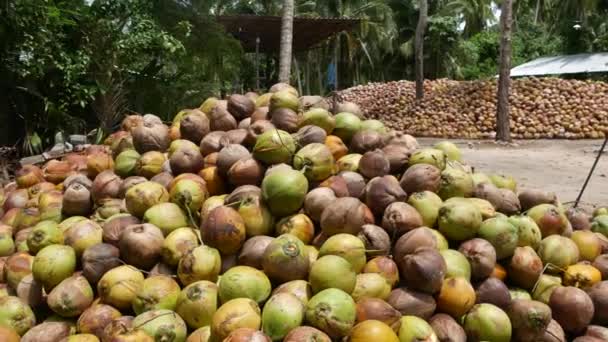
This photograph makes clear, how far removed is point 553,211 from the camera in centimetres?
311

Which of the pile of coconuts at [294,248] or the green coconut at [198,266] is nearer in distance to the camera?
the pile of coconuts at [294,248]

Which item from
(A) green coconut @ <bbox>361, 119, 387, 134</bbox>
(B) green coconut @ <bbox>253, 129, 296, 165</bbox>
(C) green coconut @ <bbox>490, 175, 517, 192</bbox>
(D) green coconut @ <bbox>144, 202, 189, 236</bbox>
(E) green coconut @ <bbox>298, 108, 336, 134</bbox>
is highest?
(E) green coconut @ <bbox>298, 108, 336, 134</bbox>

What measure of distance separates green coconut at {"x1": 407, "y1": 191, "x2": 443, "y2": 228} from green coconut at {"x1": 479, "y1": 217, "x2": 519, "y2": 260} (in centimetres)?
24

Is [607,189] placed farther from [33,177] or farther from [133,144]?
[33,177]

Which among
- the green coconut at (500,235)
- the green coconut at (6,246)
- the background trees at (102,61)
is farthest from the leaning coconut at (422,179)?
the background trees at (102,61)

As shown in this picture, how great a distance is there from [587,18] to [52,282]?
2925 centimetres

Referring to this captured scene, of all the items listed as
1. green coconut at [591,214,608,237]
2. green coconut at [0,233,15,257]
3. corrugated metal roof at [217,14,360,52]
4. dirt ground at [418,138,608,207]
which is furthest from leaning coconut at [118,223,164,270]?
corrugated metal roof at [217,14,360,52]

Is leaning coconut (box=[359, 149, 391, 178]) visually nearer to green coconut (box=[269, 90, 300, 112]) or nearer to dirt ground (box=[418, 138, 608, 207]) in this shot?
green coconut (box=[269, 90, 300, 112])

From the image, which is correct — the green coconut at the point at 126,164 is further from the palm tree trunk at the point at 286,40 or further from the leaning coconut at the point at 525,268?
the palm tree trunk at the point at 286,40

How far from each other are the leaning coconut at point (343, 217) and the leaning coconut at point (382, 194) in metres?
0.14

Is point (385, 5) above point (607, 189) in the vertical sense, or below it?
above

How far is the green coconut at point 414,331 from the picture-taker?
2217 millimetres

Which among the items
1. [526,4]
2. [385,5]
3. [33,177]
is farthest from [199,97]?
[526,4]

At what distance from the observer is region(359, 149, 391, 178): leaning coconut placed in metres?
3.04
